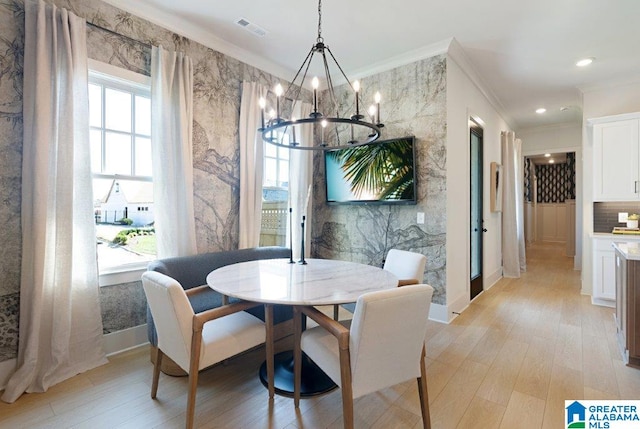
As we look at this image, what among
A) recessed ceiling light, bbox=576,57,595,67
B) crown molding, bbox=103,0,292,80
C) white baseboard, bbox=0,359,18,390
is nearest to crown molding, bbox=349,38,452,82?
crown molding, bbox=103,0,292,80

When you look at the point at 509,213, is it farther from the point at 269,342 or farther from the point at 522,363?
the point at 269,342

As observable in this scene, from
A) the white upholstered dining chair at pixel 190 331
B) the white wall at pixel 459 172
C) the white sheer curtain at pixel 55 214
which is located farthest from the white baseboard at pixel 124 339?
the white wall at pixel 459 172


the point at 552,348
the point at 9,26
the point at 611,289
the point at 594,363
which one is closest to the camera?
the point at 9,26

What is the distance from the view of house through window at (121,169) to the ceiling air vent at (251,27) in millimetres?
1008

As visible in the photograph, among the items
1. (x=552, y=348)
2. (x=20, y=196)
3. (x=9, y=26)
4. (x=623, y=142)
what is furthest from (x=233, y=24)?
(x=623, y=142)

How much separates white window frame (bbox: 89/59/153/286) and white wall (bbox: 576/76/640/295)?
5.54 metres

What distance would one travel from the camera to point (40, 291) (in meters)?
2.10

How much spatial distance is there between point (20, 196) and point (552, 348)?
4.36 metres

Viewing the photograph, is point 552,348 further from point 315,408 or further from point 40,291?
point 40,291

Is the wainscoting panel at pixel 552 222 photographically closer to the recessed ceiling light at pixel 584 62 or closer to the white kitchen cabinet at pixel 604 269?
the white kitchen cabinet at pixel 604 269

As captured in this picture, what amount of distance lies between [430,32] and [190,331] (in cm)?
328

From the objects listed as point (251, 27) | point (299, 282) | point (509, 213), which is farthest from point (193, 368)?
point (509, 213)

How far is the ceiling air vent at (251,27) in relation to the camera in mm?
2850

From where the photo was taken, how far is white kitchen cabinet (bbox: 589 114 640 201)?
3734 mm
